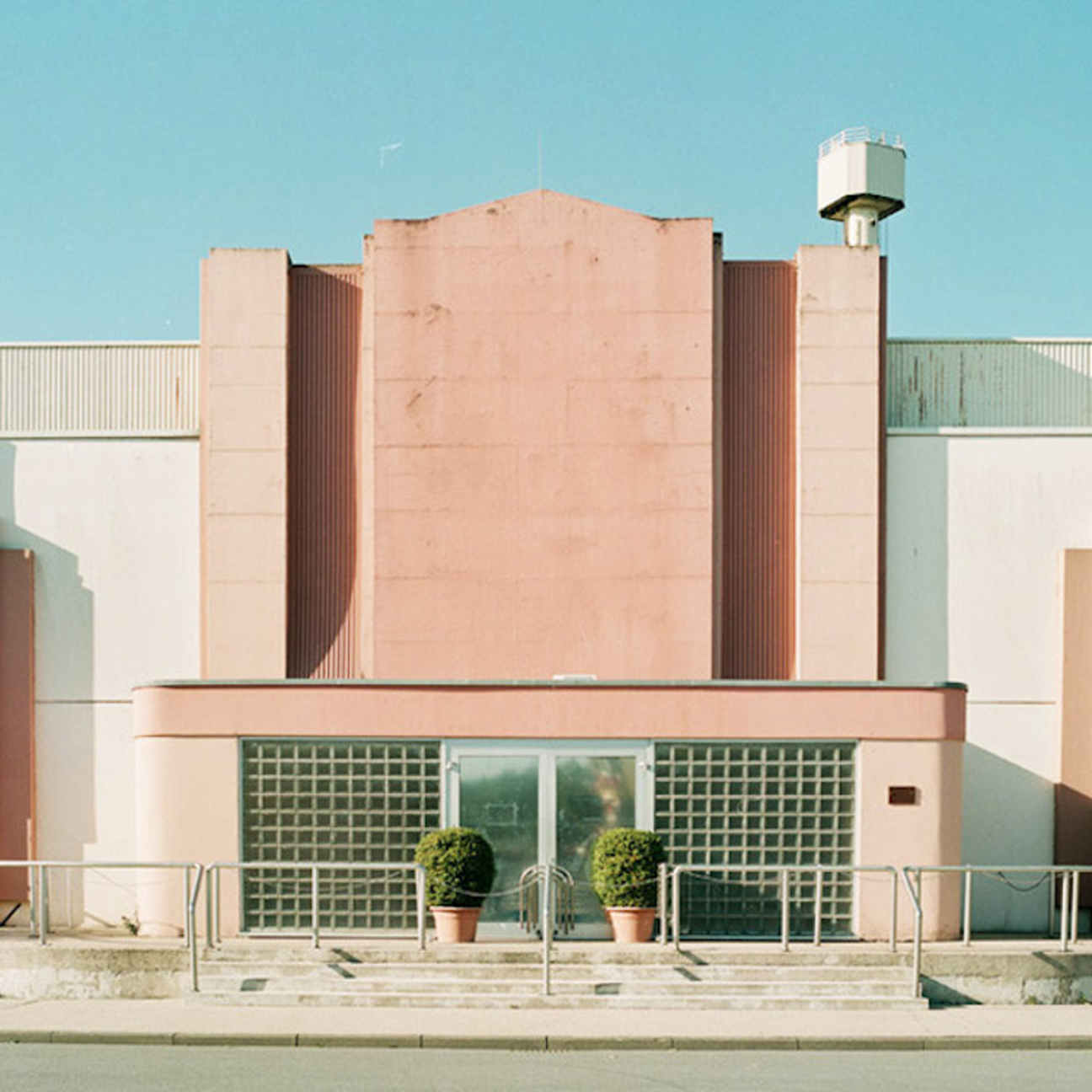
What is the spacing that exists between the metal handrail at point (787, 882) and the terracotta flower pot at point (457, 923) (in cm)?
217

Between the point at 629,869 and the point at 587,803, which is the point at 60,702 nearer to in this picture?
the point at 587,803

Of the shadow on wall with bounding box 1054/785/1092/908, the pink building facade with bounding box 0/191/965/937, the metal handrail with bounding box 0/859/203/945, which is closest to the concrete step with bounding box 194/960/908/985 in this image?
the metal handrail with bounding box 0/859/203/945

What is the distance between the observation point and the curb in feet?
48.2

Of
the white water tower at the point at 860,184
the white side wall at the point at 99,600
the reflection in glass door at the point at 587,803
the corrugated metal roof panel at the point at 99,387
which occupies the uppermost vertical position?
the white water tower at the point at 860,184

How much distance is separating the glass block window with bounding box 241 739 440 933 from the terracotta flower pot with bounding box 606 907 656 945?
8.02 feet

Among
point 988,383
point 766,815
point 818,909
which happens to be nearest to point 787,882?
point 818,909

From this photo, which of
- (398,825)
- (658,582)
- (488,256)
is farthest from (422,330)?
(398,825)

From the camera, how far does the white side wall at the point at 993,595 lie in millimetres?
21453

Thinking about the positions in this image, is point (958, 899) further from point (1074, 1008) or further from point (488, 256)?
point (488, 256)

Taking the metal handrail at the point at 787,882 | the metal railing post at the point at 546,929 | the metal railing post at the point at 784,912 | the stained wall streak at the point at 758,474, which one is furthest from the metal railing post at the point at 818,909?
the stained wall streak at the point at 758,474

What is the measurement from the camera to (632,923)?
17688mm

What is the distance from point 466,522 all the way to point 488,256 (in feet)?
11.4

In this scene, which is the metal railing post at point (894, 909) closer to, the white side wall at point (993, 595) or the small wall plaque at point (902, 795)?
the small wall plaque at point (902, 795)

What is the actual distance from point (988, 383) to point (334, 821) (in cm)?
1089
